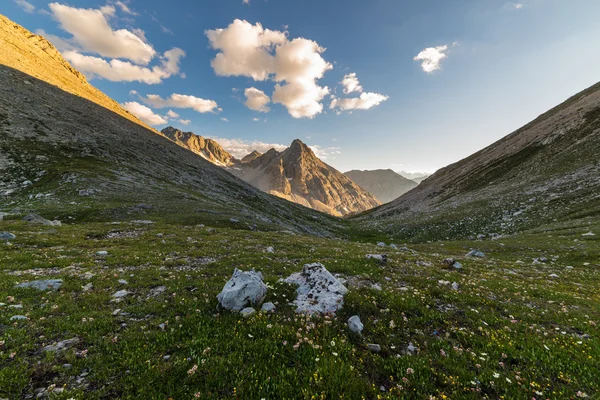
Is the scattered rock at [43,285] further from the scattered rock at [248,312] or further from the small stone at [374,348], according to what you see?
the small stone at [374,348]

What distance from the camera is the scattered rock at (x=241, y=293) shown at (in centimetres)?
1003

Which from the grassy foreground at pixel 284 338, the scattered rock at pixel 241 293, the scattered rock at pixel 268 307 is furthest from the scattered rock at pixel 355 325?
the scattered rock at pixel 241 293

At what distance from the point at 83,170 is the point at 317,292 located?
61323 millimetres

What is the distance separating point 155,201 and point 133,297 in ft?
130

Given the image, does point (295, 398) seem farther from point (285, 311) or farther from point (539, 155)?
point (539, 155)

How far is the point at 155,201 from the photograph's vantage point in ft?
149

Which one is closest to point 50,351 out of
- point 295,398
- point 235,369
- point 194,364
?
point 194,364

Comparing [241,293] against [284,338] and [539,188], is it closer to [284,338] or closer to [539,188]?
[284,338]

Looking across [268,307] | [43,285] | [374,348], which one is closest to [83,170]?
[43,285]

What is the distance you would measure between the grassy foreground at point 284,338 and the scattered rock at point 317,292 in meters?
0.56

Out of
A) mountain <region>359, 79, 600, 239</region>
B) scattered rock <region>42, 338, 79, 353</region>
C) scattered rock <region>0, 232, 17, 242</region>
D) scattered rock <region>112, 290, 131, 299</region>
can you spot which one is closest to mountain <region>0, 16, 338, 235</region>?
scattered rock <region>0, 232, 17, 242</region>

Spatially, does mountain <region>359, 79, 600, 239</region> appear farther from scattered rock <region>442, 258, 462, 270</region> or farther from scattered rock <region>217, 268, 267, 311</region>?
scattered rock <region>217, 268, 267, 311</region>

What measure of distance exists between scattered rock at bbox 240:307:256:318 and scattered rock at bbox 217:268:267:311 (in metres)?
0.32

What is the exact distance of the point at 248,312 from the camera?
9570mm
